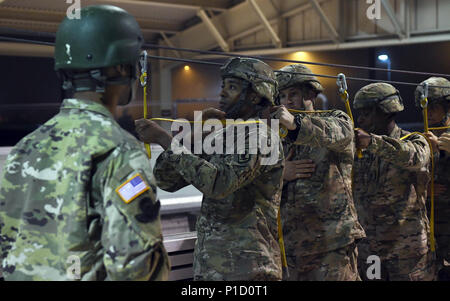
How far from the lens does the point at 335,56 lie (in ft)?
28.7

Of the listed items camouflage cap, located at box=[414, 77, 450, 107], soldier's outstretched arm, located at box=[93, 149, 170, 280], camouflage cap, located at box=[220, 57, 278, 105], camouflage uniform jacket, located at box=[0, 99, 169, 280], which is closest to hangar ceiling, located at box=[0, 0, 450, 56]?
camouflage cap, located at box=[414, 77, 450, 107]

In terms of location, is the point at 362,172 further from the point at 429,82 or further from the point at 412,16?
the point at 412,16

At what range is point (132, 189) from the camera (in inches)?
56.2

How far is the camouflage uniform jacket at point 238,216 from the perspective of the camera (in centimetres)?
217

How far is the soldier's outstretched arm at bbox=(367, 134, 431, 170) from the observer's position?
311 cm

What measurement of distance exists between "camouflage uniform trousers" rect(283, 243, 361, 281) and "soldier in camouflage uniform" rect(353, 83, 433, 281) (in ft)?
1.96

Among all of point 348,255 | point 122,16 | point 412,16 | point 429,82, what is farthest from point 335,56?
point 122,16

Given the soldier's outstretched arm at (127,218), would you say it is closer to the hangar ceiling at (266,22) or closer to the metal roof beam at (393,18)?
the hangar ceiling at (266,22)

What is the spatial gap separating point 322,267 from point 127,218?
5.83 ft

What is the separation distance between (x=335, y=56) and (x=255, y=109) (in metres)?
6.59

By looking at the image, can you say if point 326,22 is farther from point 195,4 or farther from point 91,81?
point 91,81

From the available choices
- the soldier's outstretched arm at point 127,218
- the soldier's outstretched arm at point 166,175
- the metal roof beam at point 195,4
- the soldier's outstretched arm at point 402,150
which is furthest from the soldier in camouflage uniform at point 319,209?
the metal roof beam at point 195,4

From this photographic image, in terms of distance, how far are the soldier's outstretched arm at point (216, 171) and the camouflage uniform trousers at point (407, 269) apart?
172 cm

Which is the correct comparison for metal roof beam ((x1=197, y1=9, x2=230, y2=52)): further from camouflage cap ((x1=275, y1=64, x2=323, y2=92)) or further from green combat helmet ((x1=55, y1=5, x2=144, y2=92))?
green combat helmet ((x1=55, y1=5, x2=144, y2=92))
